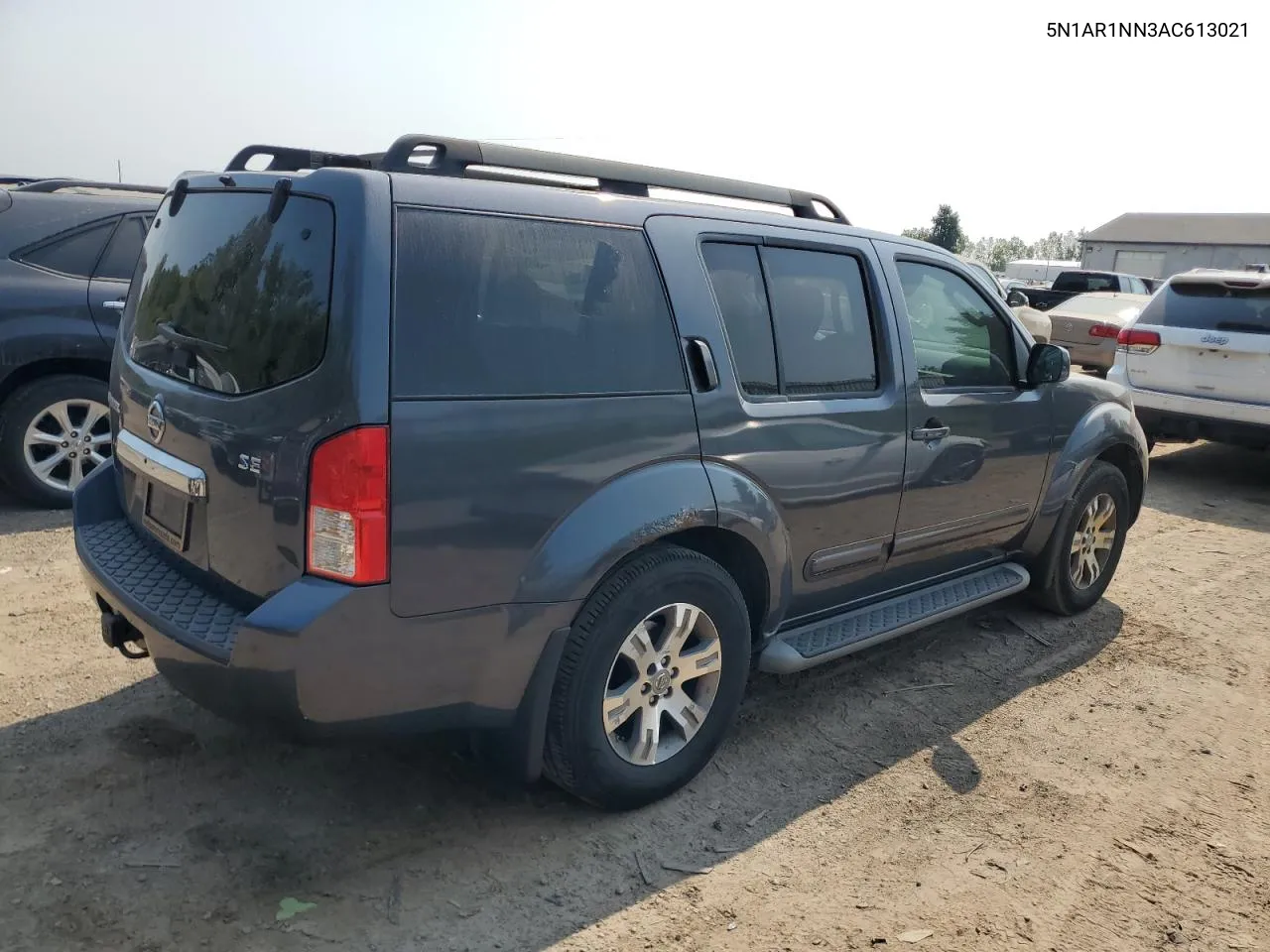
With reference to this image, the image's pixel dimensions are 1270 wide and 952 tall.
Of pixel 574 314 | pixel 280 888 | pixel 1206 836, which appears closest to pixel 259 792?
pixel 280 888

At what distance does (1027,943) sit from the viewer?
264cm

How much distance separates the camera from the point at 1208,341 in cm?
790

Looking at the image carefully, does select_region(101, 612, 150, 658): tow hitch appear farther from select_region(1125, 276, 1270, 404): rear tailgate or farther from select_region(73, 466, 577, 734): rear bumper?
select_region(1125, 276, 1270, 404): rear tailgate

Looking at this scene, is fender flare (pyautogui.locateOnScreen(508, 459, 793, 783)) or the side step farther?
the side step

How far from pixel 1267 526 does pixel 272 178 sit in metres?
7.17

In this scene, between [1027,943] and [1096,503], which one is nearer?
[1027,943]

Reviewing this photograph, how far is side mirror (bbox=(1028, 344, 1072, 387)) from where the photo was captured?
434 cm

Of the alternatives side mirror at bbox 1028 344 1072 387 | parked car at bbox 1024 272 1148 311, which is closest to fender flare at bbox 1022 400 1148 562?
side mirror at bbox 1028 344 1072 387

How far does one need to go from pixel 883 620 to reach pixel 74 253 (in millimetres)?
5066

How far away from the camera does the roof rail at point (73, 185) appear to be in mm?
6107

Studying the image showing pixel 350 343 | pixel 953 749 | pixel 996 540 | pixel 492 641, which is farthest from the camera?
pixel 996 540

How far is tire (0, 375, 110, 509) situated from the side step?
13.6 ft

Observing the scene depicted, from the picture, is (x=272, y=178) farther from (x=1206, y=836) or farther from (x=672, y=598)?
(x=1206, y=836)

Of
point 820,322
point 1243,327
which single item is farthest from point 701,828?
point 1243,327
